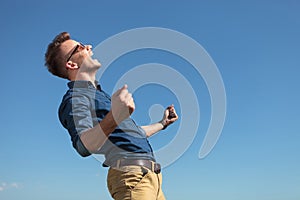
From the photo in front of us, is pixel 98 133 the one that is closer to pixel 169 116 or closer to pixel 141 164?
pixel 141 164

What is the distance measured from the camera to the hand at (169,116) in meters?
5.11

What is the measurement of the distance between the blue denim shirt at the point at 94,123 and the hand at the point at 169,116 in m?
1.02

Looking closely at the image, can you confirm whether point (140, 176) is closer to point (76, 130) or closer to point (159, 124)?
point (76, 130)

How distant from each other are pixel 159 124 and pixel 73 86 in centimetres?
143

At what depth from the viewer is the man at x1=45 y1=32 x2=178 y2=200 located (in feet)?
10.4

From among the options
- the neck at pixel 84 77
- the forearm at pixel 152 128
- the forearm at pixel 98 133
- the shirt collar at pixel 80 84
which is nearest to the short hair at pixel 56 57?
the neck at pixel 84 77

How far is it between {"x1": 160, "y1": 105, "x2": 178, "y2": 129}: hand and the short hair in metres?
1.47

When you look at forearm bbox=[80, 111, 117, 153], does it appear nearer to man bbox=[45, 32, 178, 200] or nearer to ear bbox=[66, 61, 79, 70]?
man bbox=[45, 32, 178, 200]

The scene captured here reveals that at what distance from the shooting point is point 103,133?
2.94 meters

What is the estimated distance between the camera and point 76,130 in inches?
129

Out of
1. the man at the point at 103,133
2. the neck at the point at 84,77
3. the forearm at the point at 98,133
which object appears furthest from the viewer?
the neck at the point at 84,77

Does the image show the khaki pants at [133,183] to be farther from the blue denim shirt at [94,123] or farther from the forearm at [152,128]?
the forearm at [152,128]

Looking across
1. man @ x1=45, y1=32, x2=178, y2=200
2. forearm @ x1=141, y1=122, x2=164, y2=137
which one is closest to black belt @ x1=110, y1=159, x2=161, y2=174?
man @ x1=45, y1=32, x2=178, y2=200

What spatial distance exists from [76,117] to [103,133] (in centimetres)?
53
